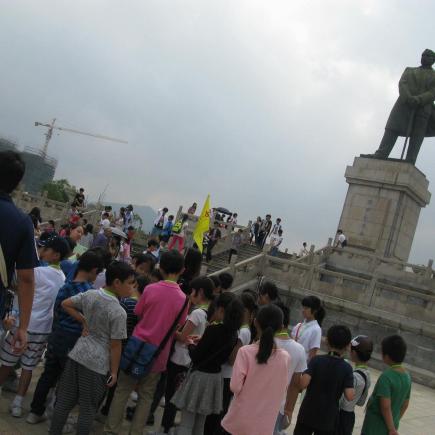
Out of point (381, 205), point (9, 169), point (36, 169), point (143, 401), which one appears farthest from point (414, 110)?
point (36, 169)

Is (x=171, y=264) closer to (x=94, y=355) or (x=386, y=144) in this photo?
(x=94, y=355)

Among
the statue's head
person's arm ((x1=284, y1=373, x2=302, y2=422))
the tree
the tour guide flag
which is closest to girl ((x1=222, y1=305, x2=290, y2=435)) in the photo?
person's arm ((x1=284, y1=373, x2=302, y2=422))

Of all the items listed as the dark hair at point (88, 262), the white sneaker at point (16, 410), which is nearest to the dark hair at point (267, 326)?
the dark hair at point (88, 262)

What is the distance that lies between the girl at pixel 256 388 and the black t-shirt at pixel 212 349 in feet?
1.72

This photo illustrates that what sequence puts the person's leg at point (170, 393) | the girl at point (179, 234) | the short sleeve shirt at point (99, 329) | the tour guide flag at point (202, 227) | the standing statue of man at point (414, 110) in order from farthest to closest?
1. the standing statue of man at point (414, 110)
2. the girl at point (179, 234)
3. the tour guide flag at point (202, 227)
4. the person's leg at point (170, 393)
5. the short sleeve shirt at point (99, 329)

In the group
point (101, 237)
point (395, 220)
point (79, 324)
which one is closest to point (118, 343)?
point (79, 324)

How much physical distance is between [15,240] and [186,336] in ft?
6.66

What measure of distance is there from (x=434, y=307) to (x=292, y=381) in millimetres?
10178

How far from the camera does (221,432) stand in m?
4.58

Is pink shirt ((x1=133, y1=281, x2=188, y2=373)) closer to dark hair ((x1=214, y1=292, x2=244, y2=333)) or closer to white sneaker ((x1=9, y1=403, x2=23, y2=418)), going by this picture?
dark hair ((x1=214, y1=292, x2=244, y2=333))

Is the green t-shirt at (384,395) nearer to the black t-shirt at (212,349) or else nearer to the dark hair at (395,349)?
the dark hair at (395,349)

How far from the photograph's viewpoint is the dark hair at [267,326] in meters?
3.76

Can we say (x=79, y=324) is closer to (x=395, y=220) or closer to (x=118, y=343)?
(x=118, y=343)

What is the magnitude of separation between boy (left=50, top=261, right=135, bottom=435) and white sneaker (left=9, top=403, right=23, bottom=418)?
0.62 metres
